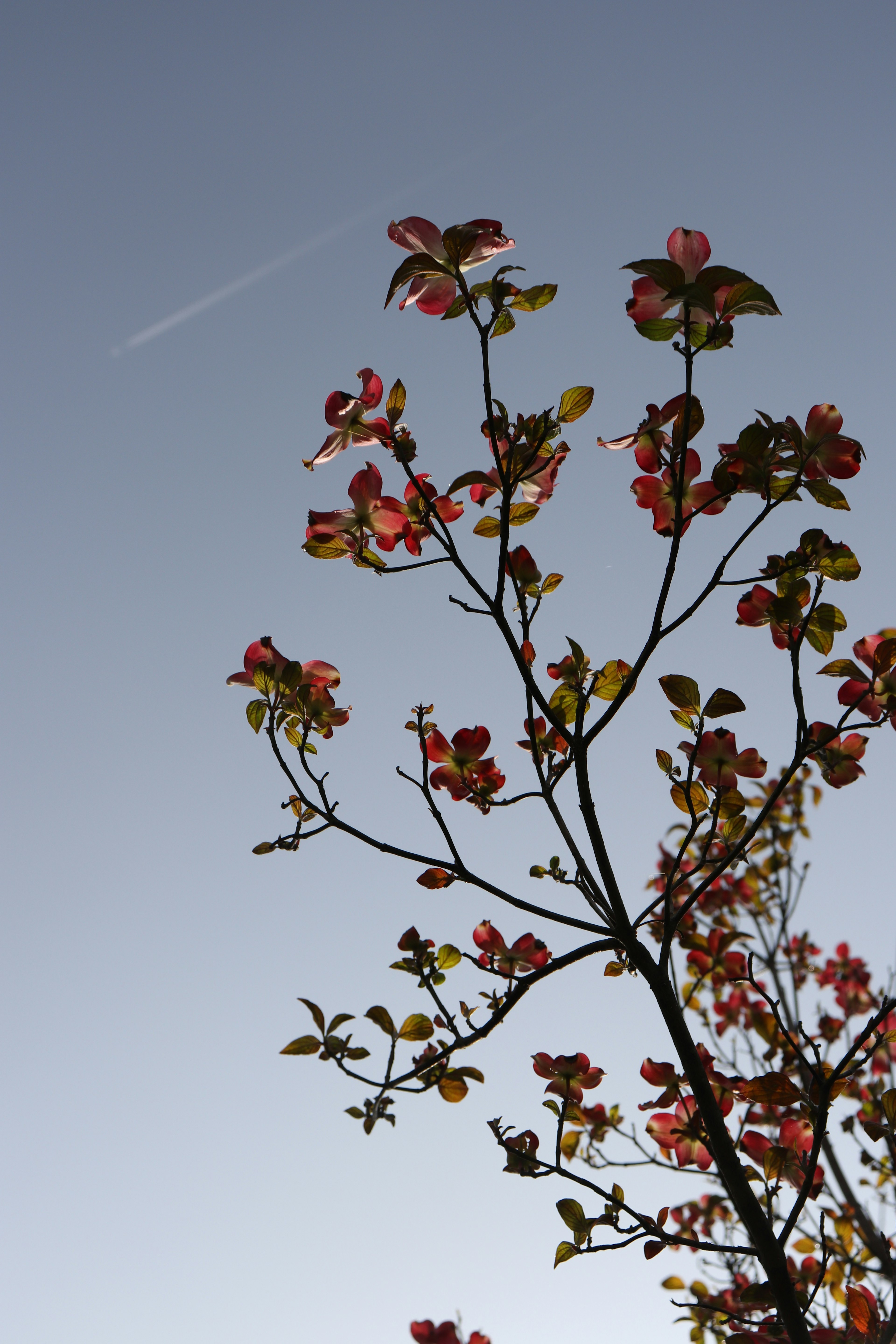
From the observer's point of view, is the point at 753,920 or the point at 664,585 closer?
the point at 664,585

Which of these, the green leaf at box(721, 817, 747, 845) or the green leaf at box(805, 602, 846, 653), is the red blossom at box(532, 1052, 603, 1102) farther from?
the green leaf at box(805, 602, 846, 653)

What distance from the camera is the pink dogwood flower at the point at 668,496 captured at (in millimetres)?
1435

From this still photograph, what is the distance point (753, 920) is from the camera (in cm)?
436

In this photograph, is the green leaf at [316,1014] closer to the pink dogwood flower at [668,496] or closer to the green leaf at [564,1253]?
the green leaf at [564,1253]

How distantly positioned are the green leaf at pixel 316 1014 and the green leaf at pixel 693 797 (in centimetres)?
73

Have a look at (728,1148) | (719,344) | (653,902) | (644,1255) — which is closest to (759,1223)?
(728,1148)

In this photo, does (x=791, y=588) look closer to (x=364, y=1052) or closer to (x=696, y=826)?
(x=696, y=826)

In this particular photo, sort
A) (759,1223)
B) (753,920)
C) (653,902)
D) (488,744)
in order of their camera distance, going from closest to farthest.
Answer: (759,1223)
(653,902)
(488,744)
(753,920)

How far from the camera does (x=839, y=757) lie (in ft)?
4.84

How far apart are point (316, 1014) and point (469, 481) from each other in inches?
36.4

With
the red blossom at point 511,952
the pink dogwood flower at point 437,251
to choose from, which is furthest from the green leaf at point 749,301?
the red blossom at point 511,952

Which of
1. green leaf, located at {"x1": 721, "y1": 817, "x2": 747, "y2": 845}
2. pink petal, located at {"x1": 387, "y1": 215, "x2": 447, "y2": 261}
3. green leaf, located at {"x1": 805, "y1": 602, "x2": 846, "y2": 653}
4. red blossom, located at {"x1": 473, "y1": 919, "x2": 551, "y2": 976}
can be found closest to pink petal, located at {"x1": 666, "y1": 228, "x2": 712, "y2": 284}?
pink petal, located at {"x1": 387, "y1": 215, "x2": 447, "y2": 261}

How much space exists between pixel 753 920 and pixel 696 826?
3423 millimetres

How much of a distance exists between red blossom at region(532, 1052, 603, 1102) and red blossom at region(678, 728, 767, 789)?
0.66 metres
